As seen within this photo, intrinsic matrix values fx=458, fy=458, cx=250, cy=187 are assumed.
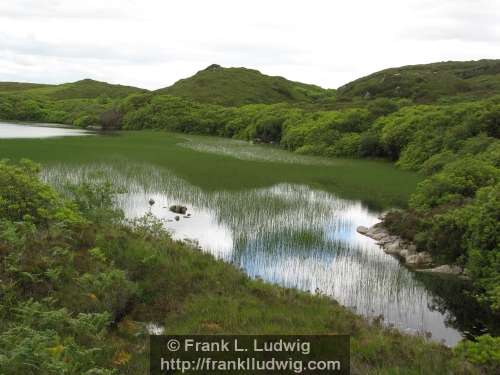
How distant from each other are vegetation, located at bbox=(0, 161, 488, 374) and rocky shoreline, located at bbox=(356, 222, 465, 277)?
324 inches

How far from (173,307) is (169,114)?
96158mm

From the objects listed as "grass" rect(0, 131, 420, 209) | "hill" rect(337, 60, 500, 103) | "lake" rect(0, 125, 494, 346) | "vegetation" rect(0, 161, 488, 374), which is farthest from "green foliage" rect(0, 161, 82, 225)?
"hill" rect(337, 60, 500, 103)

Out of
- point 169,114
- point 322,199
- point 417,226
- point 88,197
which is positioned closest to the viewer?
point 88,197

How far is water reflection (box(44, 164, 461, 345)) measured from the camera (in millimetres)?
14312

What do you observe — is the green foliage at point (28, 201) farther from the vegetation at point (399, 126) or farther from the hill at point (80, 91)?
the hill at point (80, 91)

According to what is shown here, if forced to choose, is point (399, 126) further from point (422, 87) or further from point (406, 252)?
point (422, 87)

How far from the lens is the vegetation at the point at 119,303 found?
7418 millimetres

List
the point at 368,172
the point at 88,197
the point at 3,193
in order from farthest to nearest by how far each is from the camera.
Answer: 1. the point at 368,172
2. the point at 88,197
3. the point at 3,193

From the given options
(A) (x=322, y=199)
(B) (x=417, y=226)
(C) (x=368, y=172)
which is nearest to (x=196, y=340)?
(B) (x=417, y=226)

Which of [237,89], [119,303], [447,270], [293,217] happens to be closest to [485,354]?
[119,303]

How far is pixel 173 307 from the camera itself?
33.0 ft

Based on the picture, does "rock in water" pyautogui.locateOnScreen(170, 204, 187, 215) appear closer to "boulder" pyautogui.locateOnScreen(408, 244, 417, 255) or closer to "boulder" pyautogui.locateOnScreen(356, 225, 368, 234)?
"boulder" pyautogui.locateOnScreen(356, 225, 368, 234)

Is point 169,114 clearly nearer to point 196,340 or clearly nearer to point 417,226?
point 417,226

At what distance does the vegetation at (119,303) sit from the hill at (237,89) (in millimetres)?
116921
